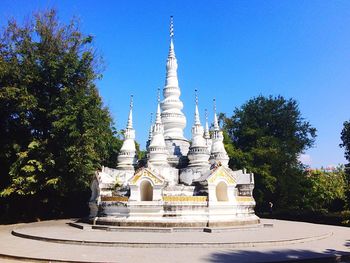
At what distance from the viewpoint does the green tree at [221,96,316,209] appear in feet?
112

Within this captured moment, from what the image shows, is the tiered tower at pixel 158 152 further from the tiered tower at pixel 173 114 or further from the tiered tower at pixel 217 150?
the tiered tower at pixel 217 150

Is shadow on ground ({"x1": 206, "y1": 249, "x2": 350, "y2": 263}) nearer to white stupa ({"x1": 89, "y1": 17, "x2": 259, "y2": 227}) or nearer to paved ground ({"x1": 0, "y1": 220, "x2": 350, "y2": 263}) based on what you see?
paved ground ({"x1": 0, "y1": 220, "x2": 350, "y2": 263})

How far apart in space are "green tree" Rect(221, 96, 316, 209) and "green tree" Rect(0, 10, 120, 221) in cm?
1719

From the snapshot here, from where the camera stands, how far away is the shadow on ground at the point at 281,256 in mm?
10008

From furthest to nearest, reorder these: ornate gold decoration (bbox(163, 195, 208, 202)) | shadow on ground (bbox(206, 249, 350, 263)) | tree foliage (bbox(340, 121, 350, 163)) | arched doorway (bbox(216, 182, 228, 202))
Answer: tree foliage (bbox(340, 121, 350, 163)) → arched doorway (bbox(216, 182, 228, 202)) → ornate gold decoration (bbox(163, 195, 208, 202)) → shadow on ground (bbox(206, 249, 350, 263))

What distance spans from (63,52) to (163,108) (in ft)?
30.4

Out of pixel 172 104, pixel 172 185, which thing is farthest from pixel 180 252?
pixel 172 104

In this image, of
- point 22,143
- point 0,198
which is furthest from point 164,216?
point 0,198

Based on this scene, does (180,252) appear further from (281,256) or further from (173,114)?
(173,114)

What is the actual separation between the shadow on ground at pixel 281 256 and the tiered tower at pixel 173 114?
48.2ft

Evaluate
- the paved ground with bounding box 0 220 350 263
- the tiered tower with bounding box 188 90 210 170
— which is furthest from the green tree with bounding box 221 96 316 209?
the paved ground with bounding box 0 220 350 263

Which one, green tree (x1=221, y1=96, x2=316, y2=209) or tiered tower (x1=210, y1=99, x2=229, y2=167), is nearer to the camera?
tiered tower (x1=210, y1=99, x2=229, y2=167)

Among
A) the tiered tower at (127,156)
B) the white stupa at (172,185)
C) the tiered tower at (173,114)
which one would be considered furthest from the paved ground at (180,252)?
the tiered tower at (173,114)

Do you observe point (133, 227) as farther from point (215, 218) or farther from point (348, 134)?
point (348, 134)
